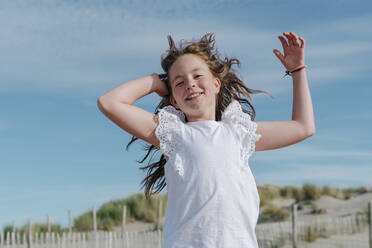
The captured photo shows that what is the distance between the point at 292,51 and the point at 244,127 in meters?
0.59

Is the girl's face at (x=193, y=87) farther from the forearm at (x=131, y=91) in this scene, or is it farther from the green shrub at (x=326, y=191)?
the green shrub at (x=326, y=191)

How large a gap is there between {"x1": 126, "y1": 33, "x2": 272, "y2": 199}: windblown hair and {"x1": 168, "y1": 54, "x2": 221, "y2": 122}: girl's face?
88 mm

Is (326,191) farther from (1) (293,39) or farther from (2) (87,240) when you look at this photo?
(1) (293,39)

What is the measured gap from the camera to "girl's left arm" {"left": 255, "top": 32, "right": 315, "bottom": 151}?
2668 millimetres

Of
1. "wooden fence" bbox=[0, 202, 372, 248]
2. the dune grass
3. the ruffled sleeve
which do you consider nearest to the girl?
the ruffled sleeve

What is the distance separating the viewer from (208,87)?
2648 mm

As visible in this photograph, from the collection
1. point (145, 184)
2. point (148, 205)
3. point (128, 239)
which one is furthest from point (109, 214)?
point (145, 184)

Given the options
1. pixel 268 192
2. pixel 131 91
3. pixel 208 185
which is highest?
pixel 131 91

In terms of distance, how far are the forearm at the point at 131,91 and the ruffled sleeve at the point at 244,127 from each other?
0.43 metres

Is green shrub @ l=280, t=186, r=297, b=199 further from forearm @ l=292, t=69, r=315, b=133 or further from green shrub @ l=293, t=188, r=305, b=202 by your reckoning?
forearm @ l=292, t=69, r=315, b=133

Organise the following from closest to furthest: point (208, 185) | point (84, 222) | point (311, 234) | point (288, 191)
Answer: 1. point (208, 185)
2. point (311, 234)
3. point (84, 222)
4. point (288, 191)

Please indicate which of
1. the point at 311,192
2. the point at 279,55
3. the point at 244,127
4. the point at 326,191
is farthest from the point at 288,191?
the point at 244,127

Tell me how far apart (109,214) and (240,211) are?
55.7 ft

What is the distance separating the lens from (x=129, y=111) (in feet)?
8.30
